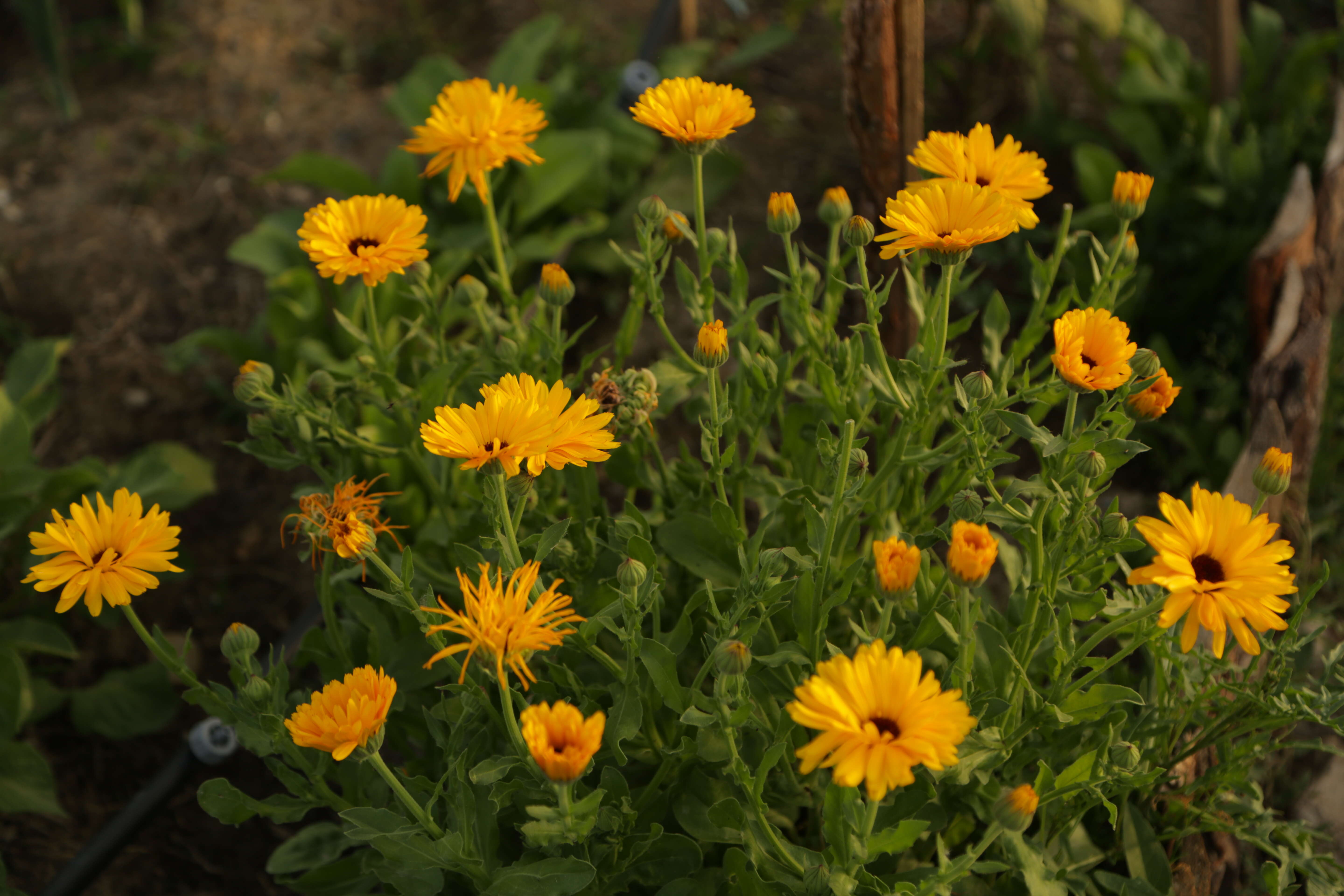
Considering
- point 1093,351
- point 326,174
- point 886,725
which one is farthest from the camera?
point 326,174

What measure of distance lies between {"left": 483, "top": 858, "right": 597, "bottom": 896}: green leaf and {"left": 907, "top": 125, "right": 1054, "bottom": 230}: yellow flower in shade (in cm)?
87

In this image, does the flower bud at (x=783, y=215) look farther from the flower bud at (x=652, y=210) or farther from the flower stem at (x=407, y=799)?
the flower stem at (x=407, y=799)

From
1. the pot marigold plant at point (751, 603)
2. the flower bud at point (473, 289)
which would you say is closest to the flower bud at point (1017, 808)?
the pot marigold plant at point (751, 603)

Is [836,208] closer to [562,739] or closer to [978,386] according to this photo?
[978,386]

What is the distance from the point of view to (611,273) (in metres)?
2.86

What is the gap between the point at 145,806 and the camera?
1.88 m

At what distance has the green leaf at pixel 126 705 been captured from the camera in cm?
211

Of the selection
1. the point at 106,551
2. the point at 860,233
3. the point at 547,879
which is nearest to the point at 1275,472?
the point at 860,233

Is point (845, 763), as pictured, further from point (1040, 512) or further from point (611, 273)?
point (611, 273)

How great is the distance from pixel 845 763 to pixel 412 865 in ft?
1.93

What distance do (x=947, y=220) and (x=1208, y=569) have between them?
1.51 ft

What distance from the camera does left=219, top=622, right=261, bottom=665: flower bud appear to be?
125 centimetres

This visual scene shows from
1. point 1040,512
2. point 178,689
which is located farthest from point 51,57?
point 1040,512

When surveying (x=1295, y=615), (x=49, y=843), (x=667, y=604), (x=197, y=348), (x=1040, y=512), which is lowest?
(x=49, y=843)
